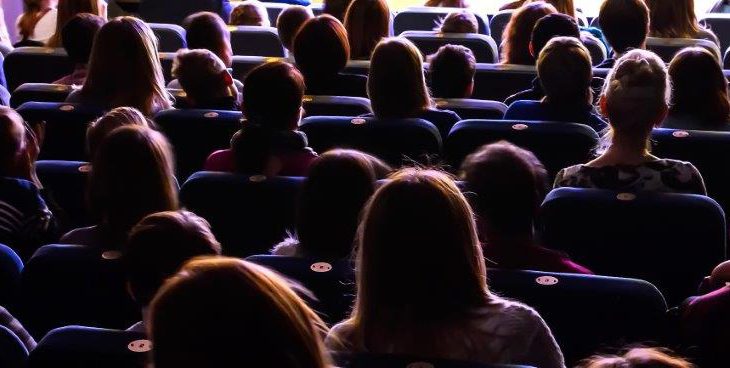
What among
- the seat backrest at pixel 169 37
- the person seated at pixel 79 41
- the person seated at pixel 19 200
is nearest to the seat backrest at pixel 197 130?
the person seated at pixel 19 200

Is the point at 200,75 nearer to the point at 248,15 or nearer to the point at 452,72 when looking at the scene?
the point at 452,72

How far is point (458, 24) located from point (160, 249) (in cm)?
389

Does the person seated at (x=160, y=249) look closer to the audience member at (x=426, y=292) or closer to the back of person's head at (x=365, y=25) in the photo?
the audience member at (x=426, y=292)

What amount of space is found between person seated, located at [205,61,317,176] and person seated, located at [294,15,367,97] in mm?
799

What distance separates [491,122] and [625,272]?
891 mm

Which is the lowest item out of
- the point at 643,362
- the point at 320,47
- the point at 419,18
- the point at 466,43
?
the point at 419,18

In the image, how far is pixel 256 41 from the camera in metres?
6.19

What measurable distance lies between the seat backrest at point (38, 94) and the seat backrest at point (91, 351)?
271 centimetres

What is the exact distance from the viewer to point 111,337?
75.7 inches

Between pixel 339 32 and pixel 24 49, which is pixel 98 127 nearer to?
pixel 339 32

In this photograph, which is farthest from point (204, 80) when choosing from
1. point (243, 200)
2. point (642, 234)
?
point (642, 234)

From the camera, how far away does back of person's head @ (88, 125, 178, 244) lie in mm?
2801

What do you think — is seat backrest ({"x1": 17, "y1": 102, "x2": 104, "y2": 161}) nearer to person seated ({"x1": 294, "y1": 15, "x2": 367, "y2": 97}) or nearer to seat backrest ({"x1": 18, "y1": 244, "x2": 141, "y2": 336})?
person seated ({"x1": 294, "y1": 15, "x2": 367, "y2": 97})

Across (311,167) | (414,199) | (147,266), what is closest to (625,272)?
(311,167)
